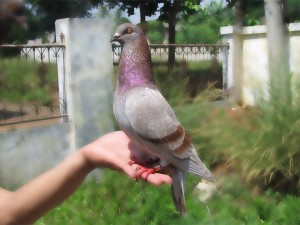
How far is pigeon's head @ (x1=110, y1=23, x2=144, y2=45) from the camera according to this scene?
6.14 ft

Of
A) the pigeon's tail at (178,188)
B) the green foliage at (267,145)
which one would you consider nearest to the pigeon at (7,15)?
the pigeon's tail at (178,188)

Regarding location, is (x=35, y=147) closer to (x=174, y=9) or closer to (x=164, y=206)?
(x=164, y=206)

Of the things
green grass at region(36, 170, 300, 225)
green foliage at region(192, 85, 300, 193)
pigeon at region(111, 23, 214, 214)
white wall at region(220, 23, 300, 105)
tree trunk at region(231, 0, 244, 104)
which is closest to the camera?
pigeon at region(111, 23, 214, 214)

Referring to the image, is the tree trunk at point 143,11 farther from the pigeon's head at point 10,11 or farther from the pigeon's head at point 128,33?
the pigeon's head at point 10,11

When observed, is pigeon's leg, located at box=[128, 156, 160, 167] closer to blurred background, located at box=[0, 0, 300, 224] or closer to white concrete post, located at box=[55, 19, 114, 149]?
blurred background, located at box=[0, 0, 300, 224]

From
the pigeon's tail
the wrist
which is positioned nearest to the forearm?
the wrist

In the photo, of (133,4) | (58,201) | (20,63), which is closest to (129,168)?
(58,201)

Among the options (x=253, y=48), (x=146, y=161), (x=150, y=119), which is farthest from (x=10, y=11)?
(x=253, y=48)

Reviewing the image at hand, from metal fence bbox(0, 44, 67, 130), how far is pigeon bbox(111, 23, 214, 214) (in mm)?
2601

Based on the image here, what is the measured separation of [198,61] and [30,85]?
2851mm

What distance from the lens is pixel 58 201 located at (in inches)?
47.7

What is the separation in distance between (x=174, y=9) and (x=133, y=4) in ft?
2.66

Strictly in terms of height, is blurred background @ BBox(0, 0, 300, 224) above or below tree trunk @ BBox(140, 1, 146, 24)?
below

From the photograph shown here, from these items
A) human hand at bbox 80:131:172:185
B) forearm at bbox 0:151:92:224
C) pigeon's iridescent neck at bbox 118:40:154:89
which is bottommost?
forearm at bbox 0:151:92:224
